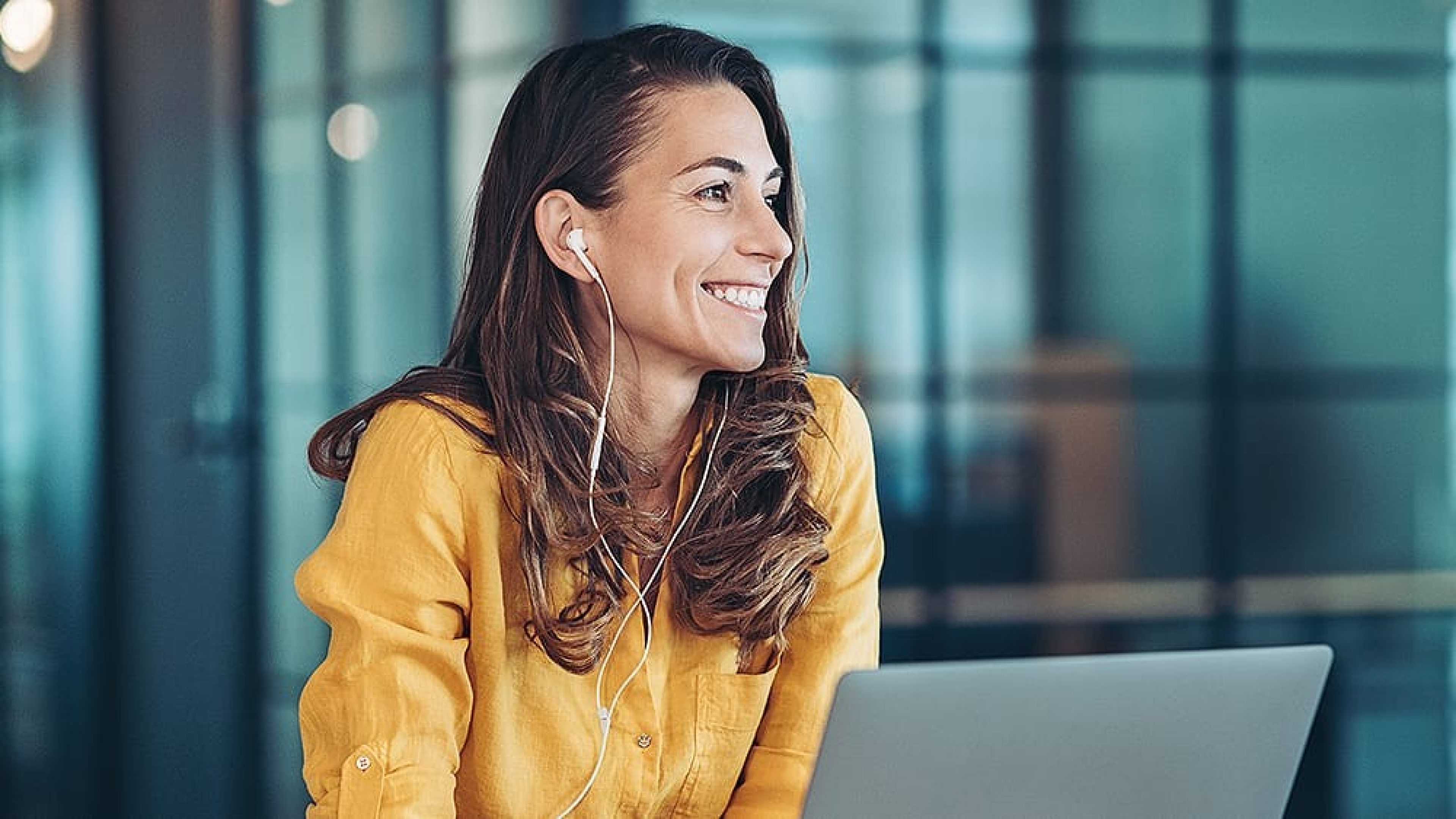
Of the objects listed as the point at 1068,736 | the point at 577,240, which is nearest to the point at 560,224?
the point at 577,240

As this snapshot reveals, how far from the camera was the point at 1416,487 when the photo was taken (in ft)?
12.1

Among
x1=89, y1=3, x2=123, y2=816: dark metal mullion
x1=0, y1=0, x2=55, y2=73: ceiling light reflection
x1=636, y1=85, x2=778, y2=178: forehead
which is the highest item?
x1=0, y1=0, x2=55, y2=73: ceiling light reflection

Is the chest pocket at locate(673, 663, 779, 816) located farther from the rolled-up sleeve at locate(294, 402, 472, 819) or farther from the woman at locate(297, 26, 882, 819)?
the rolled-up sleeve at locate(294, 402, 472, 819)

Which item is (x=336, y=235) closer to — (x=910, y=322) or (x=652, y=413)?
(x=910, y=322)

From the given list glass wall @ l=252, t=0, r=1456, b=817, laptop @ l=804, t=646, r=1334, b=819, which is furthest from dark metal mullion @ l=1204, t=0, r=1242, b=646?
laptop @ l=804, t=646, r=1334, b=819

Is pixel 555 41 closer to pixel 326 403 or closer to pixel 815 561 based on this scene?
pixel 326 403

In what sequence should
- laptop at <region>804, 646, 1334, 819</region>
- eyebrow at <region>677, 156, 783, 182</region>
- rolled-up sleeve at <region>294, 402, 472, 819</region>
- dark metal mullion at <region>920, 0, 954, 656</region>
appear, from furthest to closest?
dark metal mullion at <region>920, 0, 954, 656</region>, eyebrow at <region>677, 156, 783, 182</region>, rolled-up sleeve at <region>294, 402, 472, 819</region>, laptop at <region>804, 646, 1334, 819</region>

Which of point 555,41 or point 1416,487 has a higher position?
point 555,41

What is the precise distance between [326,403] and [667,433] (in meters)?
1.76

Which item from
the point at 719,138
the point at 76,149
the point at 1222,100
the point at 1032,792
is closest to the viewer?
the point at 1032,792

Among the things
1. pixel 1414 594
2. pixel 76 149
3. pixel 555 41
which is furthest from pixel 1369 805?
pixel 76 149

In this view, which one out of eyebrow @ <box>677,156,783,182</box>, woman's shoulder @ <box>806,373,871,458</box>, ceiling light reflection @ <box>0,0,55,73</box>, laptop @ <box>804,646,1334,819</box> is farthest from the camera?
ceiling light reflection @ <box>0,0,55,73</box>

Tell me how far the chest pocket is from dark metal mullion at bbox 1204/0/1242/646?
86.4 inches

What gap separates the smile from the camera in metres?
1.65
